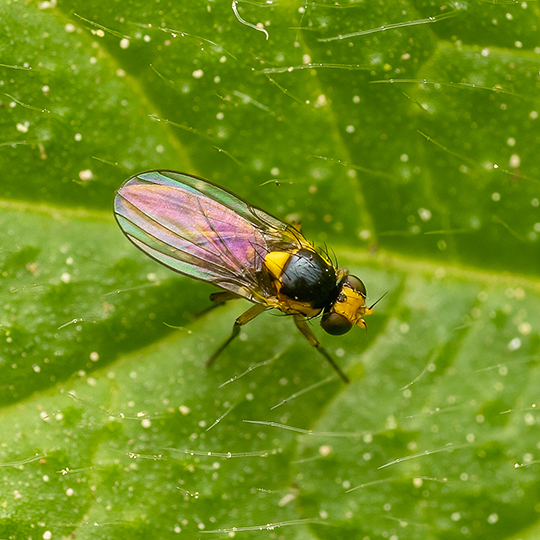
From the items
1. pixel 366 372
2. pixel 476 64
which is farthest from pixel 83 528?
pixel 476 64

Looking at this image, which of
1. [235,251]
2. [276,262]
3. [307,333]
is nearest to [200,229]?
[235,251]

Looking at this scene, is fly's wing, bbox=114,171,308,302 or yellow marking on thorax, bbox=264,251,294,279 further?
yellow marking on thorax, bbox=264,251,294,279

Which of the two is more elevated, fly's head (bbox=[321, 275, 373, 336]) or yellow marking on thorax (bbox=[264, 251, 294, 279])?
yellow marking on thorax (bbox=[264, 251, 294, 279])

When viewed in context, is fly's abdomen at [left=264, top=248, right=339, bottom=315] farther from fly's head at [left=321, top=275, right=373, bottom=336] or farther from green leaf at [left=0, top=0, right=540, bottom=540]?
green leaf at [left=0, top=0, right=540, bottom=540]

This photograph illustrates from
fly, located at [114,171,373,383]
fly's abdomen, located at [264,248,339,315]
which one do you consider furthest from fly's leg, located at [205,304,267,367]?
fly's abdomen, located at [264,248,339,315]

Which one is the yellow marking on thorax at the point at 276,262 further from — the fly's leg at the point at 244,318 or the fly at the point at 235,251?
the fly's leg at the point at 244,318

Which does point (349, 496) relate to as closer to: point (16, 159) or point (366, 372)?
point (366, 372)

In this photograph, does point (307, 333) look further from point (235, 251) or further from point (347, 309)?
point (235, 251)

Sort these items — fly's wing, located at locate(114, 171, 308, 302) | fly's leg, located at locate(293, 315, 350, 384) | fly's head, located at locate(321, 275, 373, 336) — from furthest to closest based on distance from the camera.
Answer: fly's leg, located at locate(293, 315, 350, 384) → fly's head, located at locate(321, 275, 373, 336) → fly's wing, located at locate(114, 171, 308, 302)
